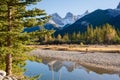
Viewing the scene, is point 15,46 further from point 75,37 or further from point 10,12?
point 75,37

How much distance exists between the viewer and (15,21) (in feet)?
57.9

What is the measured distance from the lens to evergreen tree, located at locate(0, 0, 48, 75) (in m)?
16.9

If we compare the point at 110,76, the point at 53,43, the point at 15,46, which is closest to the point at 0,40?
the point at 15,46

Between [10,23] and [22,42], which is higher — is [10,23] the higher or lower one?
the higher one

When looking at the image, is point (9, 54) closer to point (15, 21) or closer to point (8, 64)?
point (8, 64)

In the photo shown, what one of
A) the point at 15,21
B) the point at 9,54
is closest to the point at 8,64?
the point at 9,54

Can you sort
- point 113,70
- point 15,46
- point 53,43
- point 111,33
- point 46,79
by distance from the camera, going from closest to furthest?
point 15,46, point 46,79, point 113,70, point 111,33, point 53,43

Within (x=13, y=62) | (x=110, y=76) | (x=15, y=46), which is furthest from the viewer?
(x=110, y=76)

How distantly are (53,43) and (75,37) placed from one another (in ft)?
50.0

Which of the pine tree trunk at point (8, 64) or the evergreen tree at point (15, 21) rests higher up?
the evergreen tree at point (15, 21)

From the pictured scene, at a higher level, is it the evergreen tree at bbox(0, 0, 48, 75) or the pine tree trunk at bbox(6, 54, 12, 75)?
the evergreen tree at bbox(0, 0, 48, 75)

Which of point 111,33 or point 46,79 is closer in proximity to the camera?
Result: point 46,79

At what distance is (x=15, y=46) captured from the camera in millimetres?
17031

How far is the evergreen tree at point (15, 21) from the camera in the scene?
16.9 meters
